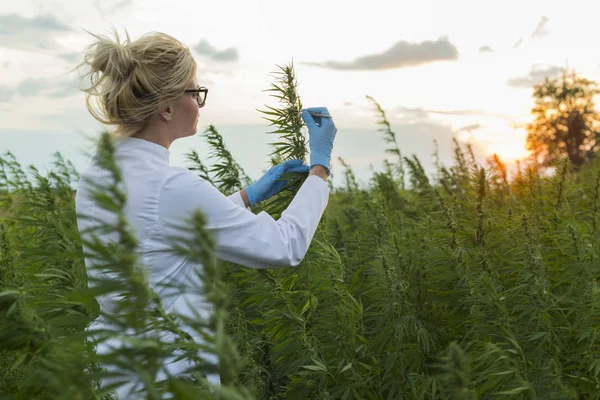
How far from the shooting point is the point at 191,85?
2662 millimetres

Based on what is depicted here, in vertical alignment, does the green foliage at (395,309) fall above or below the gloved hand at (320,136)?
below

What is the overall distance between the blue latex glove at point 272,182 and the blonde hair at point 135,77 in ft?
2.10

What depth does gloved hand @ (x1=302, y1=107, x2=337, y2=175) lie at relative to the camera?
8.93 ft

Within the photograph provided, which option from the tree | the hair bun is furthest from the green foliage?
the tree

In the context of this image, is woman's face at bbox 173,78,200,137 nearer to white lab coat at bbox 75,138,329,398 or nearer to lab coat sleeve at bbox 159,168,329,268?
white lab coat at bbox 75,138,329,398

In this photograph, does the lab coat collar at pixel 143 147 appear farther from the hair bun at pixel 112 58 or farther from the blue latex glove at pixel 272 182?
the blue latex glove at pixel 272 182

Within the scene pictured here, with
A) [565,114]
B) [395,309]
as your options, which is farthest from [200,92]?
[565,114]

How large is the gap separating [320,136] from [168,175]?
0.93 m

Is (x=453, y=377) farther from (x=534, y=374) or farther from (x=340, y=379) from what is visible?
(x=340, y=379)

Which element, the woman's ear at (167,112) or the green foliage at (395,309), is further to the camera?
the woman's ear at (167,112)

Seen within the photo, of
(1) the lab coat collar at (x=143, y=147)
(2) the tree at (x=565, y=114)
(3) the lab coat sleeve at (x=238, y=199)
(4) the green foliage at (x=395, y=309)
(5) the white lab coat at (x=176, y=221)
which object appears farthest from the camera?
(2) the tree at (x=565, y=114)

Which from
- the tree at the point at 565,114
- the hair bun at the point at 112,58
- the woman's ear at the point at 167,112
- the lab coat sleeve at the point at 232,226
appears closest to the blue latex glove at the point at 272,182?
the lab coat sleeve at the point at 232,226

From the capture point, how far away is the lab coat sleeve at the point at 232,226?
7.06 feet

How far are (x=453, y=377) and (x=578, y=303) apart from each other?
1.96 metres
